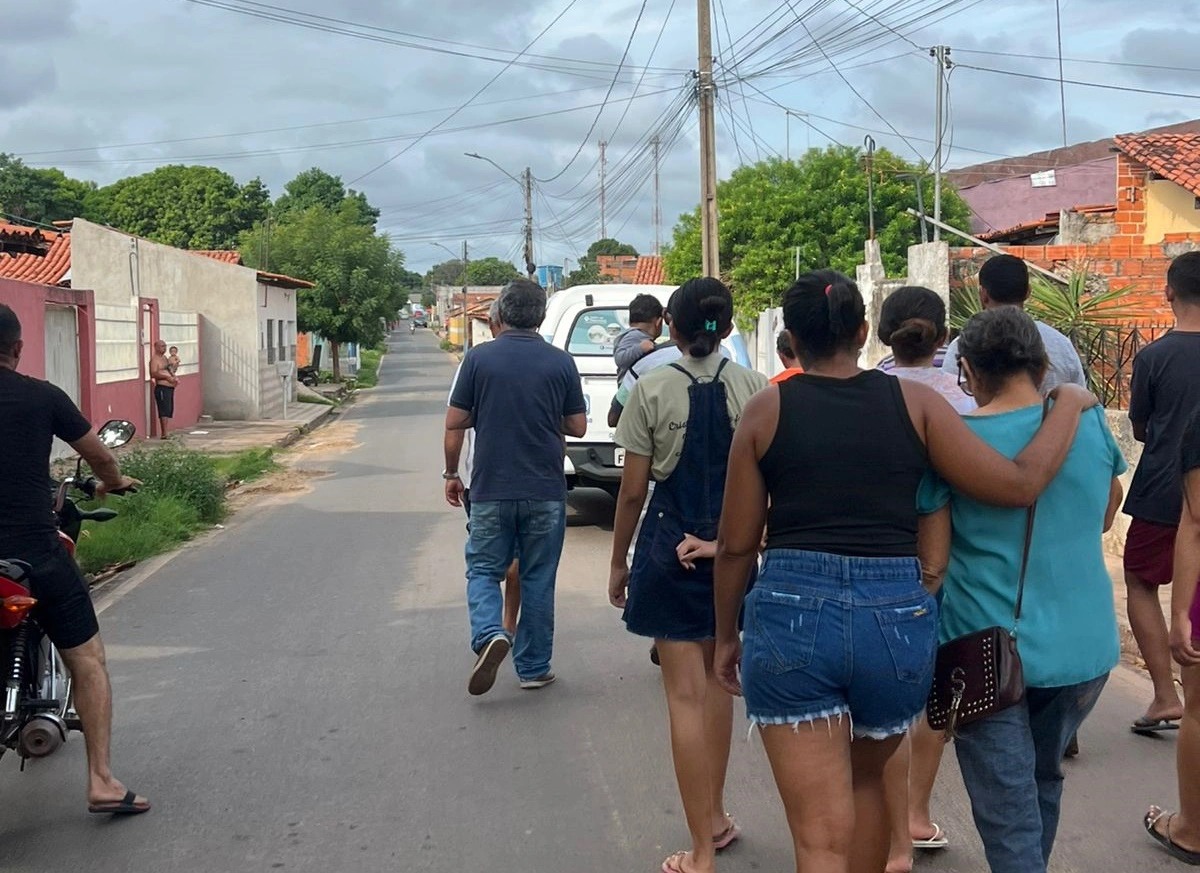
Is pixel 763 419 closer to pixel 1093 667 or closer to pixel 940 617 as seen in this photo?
pixel 940 617

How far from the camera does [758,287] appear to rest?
25.0m

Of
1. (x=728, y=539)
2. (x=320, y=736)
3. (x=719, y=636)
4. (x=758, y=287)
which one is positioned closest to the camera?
(x=728, y=539)

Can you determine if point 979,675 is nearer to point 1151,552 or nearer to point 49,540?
point 1151,552

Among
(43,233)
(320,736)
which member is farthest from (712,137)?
(43,233)

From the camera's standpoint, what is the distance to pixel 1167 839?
165 inches

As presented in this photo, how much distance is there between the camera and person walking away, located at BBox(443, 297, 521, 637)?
601 centimetres

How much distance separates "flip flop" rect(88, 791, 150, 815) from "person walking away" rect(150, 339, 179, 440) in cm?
1865

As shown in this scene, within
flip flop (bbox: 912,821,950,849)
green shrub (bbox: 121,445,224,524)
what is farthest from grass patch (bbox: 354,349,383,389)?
flip flop (bbox: 912,821,950,849)

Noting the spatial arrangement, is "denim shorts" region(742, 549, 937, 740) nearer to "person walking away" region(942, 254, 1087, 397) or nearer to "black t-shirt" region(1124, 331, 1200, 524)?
"person walking away" region(942, 254, 1087, 397)

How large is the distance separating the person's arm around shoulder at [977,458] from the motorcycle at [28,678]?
9.55 ft

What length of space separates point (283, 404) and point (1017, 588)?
27.9 metres

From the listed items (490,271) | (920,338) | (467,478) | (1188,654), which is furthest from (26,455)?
(490,271)

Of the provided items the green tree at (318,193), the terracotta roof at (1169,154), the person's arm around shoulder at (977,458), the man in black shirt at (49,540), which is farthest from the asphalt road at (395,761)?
the green tree at (318,193)

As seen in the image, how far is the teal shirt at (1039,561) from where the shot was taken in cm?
311
